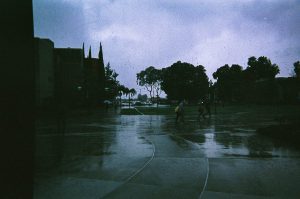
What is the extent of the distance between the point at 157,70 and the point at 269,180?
321ft

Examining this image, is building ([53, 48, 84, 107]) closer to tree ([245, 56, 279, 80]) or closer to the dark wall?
the dark wall

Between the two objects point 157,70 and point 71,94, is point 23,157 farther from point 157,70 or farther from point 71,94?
point 157,70

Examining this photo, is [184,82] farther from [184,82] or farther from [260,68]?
[260,68]

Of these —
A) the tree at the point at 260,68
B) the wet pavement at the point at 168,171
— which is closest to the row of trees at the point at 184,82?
the tree at the point at 260,68

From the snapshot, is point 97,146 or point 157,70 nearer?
point 97,146

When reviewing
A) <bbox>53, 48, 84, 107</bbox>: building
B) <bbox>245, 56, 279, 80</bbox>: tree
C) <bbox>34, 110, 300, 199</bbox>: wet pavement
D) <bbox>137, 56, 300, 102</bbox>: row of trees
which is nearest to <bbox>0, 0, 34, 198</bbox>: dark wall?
<bbox>34, 110, 300, 199</bbox>: wet pavement

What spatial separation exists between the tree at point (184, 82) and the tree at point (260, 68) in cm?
2148

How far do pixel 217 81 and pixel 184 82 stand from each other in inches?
959

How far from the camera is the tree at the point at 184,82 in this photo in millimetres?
86062

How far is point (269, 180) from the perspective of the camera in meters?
6.51

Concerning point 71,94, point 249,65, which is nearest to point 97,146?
point 71,94

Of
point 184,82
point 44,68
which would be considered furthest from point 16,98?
point 184,82

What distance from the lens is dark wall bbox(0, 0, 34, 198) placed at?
2.74 m

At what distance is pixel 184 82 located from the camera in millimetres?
87000
